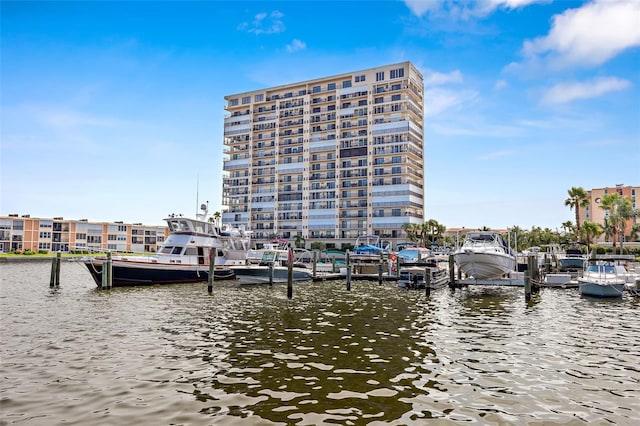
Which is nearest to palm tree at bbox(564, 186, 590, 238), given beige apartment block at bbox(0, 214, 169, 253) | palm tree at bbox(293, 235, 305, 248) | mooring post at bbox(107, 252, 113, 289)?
palm tree at bbox(293, 235, 305, 248)

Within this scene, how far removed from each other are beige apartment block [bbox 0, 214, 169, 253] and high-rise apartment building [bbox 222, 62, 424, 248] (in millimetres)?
37253

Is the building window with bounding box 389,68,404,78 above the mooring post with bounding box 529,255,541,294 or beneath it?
above

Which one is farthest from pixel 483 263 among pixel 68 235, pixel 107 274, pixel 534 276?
pixel 68 235

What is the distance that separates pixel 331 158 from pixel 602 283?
81.2m

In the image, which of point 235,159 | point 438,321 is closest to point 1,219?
point 235,159

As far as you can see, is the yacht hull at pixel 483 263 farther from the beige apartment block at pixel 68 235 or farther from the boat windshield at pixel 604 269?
the beige apartment block at pixel 68 235

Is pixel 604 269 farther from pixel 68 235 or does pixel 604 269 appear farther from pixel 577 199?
pixel 68 235

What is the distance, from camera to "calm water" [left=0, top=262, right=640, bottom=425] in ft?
29.3

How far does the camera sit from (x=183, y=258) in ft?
130

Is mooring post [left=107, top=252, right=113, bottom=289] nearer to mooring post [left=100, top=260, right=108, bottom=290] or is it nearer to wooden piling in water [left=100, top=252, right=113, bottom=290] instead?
wooden piling in water [left=100, top=252, right=113, bottom=290]

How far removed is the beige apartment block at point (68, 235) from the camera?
373 ft

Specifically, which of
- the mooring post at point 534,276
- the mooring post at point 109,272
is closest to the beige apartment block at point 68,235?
the mooring post at point 109,272

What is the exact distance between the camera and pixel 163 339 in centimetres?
1541

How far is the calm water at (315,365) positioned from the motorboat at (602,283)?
20.4 feet
